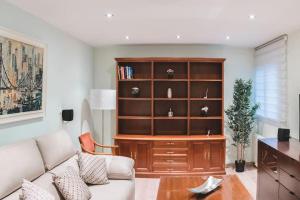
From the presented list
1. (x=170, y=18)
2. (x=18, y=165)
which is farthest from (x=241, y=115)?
(x=18, y=165)

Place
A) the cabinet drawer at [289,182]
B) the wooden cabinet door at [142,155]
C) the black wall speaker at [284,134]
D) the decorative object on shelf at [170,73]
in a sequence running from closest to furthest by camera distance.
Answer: the cabinet drawer at [289,182] < the black wall speaker at [284,134] < the wooden cabinet door at [142,155] < the decorative object on shelf at [170,73]

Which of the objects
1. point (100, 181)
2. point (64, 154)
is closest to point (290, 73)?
point (100, 181)

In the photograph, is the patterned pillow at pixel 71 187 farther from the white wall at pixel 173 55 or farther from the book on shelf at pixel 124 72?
the white wall at pixel 173 55

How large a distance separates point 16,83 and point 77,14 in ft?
3.50

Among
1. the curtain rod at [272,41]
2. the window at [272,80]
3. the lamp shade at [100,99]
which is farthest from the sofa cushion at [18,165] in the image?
the curtain rod at [272,41]

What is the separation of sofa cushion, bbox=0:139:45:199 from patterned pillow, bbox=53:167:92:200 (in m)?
0.22

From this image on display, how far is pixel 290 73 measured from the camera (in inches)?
151

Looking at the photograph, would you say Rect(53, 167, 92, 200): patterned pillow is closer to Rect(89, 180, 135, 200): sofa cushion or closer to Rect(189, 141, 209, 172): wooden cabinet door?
Rect(89, 180, 135, 200): sofa cushion

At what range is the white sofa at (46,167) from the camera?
2045mm

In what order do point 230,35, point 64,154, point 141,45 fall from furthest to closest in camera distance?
point 141,45 → point 230,35 → point 64,154

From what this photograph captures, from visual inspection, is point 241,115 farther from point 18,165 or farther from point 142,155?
point 18,165

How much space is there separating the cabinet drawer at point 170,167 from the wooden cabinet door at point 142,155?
0.14 m

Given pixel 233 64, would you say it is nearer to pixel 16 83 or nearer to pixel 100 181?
pixel 100 181

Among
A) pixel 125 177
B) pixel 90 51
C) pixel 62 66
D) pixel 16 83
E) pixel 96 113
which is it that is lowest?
pixel 125 177
